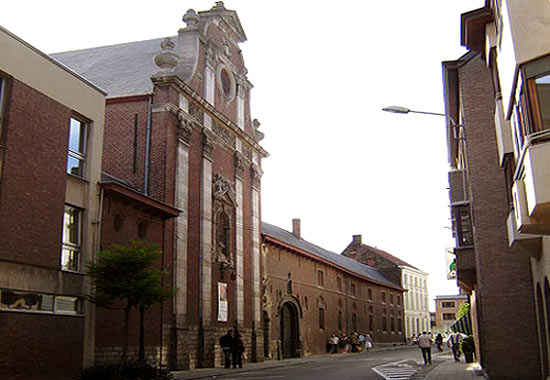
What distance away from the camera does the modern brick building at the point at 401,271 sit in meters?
78.3

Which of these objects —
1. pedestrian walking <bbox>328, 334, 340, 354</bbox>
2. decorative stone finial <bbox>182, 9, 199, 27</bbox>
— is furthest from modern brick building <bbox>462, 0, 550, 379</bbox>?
pedestrian walking <bbox>328, 334, 340, 354</bbox>

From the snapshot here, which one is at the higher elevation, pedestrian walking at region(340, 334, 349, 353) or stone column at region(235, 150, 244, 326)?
stone column at region(235, 150, 244, 326)

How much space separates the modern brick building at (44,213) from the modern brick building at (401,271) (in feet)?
205

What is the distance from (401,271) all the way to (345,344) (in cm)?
3130

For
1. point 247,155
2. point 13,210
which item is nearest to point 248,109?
point 247,155

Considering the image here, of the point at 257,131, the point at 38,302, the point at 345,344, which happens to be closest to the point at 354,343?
the point at 345,344

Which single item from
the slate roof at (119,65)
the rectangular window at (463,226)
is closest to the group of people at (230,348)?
the rectangular window at (463,226)

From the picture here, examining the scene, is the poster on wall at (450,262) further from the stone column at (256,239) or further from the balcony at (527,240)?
the balcony at (527,240)

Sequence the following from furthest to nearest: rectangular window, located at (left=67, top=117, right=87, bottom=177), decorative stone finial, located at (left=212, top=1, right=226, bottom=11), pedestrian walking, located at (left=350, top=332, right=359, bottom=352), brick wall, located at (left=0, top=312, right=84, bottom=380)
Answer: pedestrian walking, located at (left=350, top=332, right=359, bottom=352)
decorative stone finial, located at (left=212, top=1, right=226, bottom=11)
rectangular window, located at (left=67, top=117, right=87, bottom=177)
brick wall, located at (left=0, top=312, right=84, bottom=380)

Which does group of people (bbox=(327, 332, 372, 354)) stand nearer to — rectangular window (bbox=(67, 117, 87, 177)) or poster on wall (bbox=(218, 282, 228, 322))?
poster on wall (bbox=(218, 282, 228, 322))

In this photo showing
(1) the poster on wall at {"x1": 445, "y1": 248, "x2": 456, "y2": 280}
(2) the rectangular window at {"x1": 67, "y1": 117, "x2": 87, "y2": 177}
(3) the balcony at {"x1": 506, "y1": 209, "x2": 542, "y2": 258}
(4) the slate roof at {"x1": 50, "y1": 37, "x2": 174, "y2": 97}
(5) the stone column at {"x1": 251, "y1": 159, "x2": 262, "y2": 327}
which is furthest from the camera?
(5) the stone column at {"x1": 251, "y1": 159, "x2": 262, "y2": 327}

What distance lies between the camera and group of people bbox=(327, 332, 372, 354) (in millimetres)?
46775

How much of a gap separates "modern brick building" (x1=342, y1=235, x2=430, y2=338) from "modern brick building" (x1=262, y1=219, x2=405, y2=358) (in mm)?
12535

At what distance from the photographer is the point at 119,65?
103 ft
